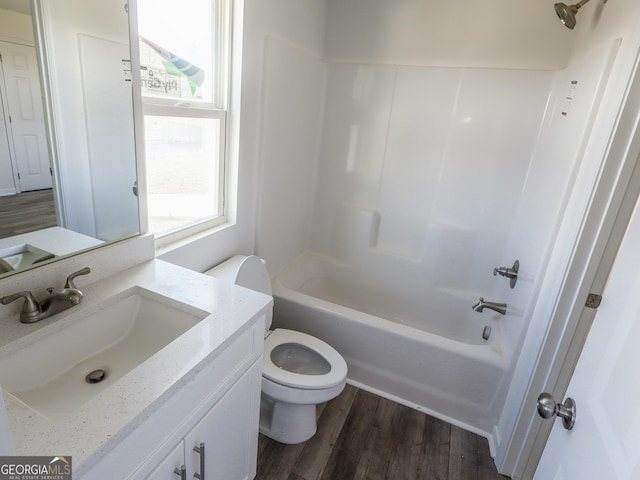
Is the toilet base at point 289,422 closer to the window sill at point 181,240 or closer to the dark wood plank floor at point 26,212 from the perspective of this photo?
the window sill at point 181,240

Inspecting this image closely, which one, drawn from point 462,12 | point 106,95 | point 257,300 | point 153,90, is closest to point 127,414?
point 257,300

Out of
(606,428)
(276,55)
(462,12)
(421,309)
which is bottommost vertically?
(421,309)

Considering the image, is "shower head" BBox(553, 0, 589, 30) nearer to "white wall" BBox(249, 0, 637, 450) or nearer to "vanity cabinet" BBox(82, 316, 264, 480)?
"white wall" BBox(249, 0, 637, 450)

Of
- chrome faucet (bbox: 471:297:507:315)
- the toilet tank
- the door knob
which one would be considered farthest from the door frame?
the toilet tank

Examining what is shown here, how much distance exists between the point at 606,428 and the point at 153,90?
5.52 feet

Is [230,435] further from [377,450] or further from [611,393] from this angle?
[611,393]

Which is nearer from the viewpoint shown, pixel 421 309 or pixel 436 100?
pixel 436 100

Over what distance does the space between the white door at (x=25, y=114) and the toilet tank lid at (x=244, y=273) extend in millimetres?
805

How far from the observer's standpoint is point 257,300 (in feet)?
3.82

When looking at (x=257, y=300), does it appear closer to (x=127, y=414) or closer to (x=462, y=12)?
(x=127, y=414)

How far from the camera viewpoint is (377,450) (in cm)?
171

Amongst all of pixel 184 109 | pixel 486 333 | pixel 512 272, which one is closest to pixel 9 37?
pixel 184 109

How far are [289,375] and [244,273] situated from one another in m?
0.51

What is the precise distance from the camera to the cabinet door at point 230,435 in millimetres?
978
